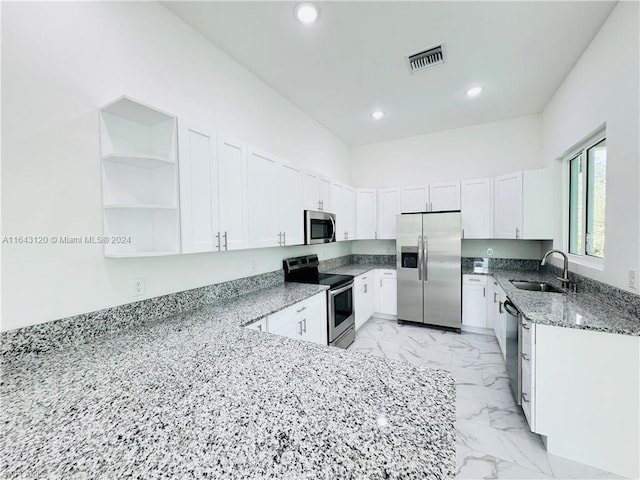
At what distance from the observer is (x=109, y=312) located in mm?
1581

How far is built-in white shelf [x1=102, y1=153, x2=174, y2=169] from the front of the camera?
153cm

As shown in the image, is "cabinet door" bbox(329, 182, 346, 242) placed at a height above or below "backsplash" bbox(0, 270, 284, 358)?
above

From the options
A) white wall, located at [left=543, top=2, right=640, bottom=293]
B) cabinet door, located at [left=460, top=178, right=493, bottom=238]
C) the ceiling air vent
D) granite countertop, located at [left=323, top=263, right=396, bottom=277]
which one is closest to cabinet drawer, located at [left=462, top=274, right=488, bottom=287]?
cabinet door, located at [left=460, top=178, right=493, bottom=238]

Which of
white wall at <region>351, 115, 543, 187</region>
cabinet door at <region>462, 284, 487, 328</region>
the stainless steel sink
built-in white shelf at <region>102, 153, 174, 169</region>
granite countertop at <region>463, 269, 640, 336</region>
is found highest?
white wall at <region>351, 115, 543, 187</region>

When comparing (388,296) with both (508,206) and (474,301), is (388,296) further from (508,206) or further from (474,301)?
(508,206)

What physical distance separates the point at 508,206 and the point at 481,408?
2642mm

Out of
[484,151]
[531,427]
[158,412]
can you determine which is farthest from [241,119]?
[484,151]

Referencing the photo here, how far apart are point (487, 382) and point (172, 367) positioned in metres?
2.78

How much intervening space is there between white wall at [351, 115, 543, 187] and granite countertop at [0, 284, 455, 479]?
4.03m

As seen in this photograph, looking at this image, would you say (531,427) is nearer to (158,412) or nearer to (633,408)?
(633,408)

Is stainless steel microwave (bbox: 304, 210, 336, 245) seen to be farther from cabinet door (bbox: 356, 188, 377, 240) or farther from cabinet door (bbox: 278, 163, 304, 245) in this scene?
cabinet door (bbox: 356, 188, 377, 240)

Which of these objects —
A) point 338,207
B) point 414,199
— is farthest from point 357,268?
point 414,199

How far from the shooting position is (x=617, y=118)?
1.89 metres

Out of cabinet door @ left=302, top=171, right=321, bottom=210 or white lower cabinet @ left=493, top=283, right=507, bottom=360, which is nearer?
white lower cabinet @ left=493, top=283, right=507, bottom=360
